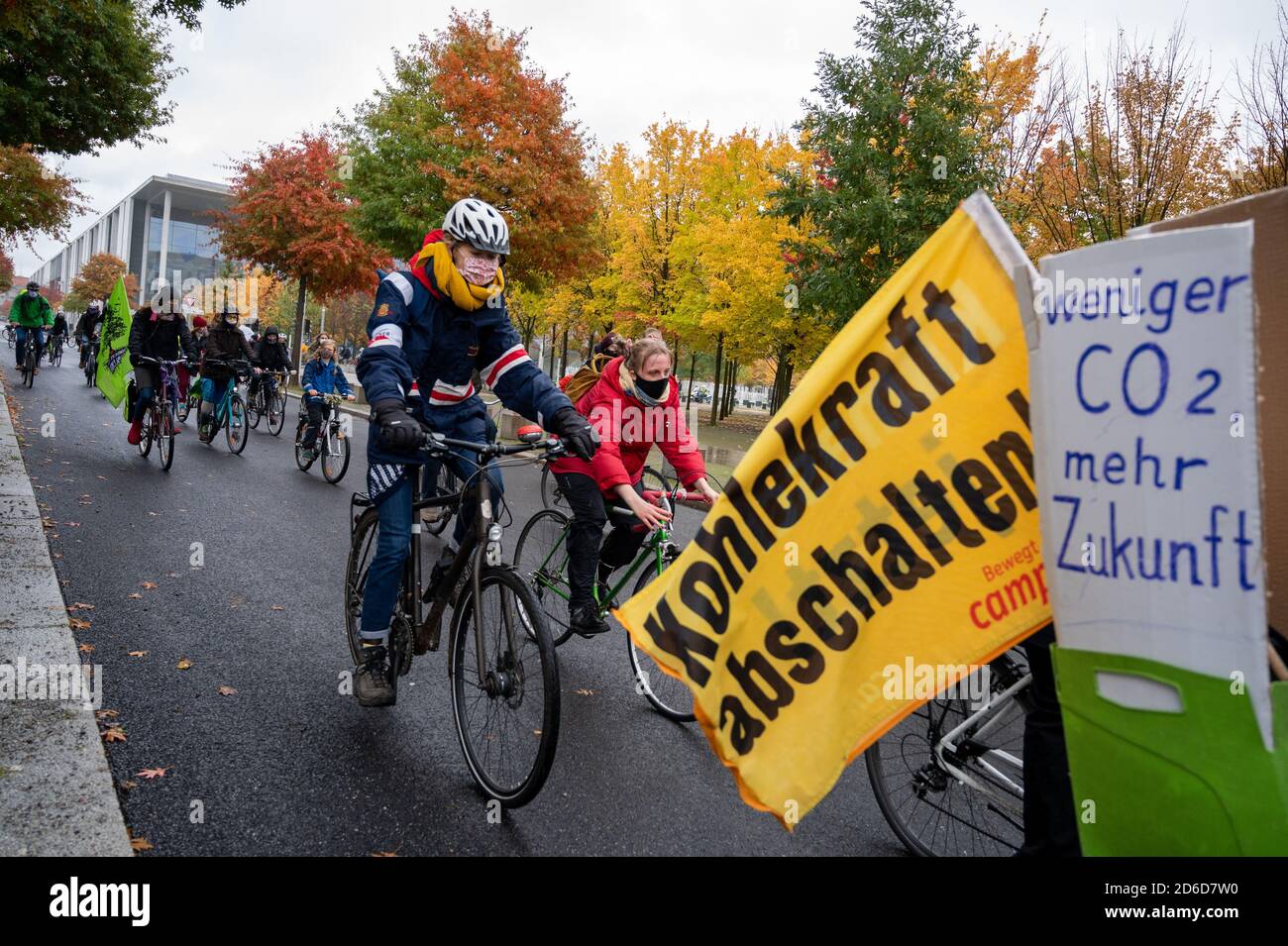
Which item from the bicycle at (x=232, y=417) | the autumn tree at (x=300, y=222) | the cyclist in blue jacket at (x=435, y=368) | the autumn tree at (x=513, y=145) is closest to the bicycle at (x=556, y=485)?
the cyclist in blue jacket at (x=435, y=368)

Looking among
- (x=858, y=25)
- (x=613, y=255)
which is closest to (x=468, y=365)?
Answer: (x=858, y=25)

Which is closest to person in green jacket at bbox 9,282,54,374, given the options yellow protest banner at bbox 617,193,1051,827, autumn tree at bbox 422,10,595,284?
autumn tree at bbox 422,10,595,284

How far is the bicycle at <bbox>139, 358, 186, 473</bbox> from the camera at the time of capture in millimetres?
9945

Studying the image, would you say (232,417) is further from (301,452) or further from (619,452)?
(619,452)

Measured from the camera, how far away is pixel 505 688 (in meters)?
3.32

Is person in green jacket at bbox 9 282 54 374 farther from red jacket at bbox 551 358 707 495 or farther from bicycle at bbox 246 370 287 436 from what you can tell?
red jacket at bbox 551 358 707 495

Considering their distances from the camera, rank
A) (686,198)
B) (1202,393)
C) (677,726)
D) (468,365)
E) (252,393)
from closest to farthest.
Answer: (1202,393)
(468,365)
(677,726)
(252,393)
(686,198)

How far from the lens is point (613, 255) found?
92.1 ft

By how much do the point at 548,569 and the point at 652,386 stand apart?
1373 millimetres

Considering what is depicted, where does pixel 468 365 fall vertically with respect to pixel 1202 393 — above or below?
above

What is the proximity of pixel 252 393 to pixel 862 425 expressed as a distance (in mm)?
15345

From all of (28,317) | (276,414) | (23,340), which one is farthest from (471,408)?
(23,340)
